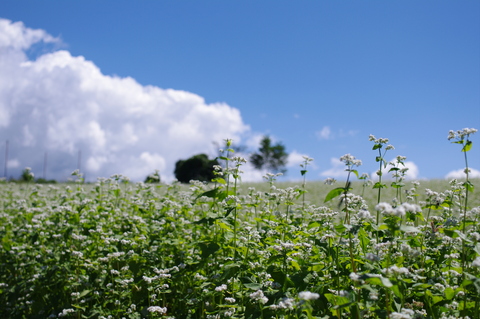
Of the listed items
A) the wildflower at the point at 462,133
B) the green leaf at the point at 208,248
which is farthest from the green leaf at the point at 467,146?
the green leaf at the point at 208,248

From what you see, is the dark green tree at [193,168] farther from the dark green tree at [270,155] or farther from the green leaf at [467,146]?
the green leaf at [467,146]

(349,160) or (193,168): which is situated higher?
(193,168)

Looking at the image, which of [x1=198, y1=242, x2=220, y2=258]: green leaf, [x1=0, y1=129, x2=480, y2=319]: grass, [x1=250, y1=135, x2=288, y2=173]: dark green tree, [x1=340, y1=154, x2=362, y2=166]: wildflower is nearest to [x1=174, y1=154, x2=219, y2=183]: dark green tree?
[x1=250, y1=135, x2=288, y2=173]: dark green tree

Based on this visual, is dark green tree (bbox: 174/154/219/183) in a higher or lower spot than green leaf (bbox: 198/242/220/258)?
higher

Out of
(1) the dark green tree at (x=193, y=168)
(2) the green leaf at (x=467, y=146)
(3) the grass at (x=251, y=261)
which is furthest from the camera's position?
(1) the dark green tree at (x=193, y=168)

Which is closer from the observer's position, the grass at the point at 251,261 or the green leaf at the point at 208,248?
the grass at the point at 251,261

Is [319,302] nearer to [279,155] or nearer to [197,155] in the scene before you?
[197,155]

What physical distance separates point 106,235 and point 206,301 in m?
2.66

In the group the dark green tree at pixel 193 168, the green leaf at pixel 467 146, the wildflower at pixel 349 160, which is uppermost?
the dark green tree at pixel 193 168

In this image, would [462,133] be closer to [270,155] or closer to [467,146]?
[467,146]

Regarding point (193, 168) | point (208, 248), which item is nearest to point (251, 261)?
point (208, 248)

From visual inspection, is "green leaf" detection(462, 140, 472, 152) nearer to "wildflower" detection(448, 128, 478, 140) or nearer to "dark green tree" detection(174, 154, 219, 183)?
"wildflower" detection(448, 128, 478, 140)

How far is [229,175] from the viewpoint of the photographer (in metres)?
5.11

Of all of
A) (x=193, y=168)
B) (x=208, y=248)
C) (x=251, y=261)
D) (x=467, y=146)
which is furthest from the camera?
(x=193, y=168)
